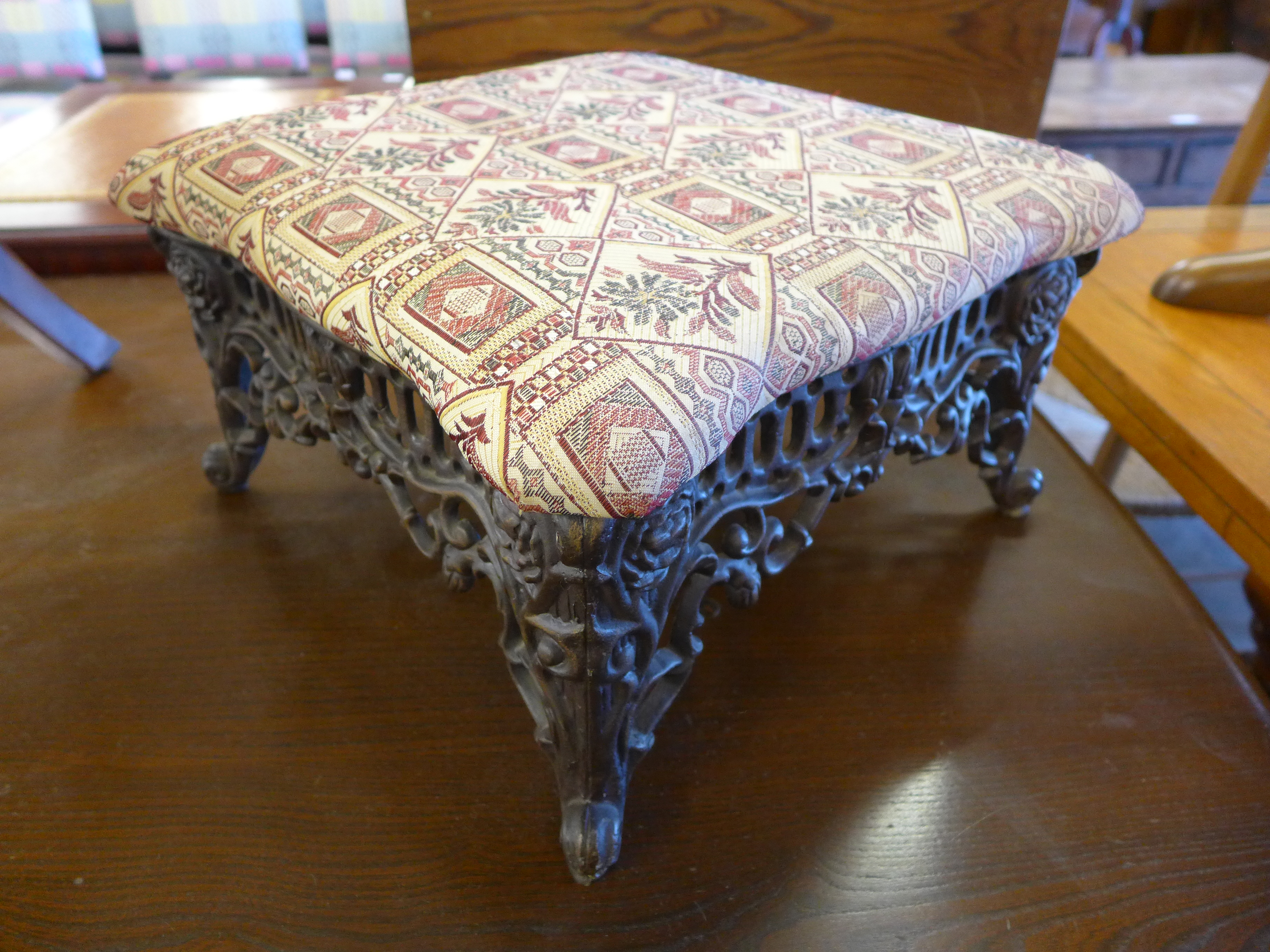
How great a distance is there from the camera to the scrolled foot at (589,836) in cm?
49

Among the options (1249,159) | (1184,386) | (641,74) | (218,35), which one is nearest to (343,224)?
(641,74)

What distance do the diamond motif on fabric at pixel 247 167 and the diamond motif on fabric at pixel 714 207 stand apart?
22 cm

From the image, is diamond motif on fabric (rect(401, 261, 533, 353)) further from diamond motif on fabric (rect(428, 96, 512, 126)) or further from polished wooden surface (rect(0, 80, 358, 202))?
polished wooden surface (rect(0, 80, 358, 202))

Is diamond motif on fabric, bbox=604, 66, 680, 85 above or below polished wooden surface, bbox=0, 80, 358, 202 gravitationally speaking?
above

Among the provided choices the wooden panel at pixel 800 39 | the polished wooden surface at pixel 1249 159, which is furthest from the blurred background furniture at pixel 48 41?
the polished wooden surface at pixel 1249 159

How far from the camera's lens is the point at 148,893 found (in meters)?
0.50

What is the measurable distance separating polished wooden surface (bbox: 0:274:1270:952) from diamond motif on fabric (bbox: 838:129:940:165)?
1.04 feet

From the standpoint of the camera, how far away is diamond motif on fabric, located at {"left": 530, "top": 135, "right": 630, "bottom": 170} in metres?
0.55

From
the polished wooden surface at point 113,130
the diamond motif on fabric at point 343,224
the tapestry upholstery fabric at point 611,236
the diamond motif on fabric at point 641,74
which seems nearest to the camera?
the tapestry upholstery fabric at point 611,236

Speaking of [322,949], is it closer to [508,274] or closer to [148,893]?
[148,893]

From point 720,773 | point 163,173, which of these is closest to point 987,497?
point 720,773

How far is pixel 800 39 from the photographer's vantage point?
1.03 m

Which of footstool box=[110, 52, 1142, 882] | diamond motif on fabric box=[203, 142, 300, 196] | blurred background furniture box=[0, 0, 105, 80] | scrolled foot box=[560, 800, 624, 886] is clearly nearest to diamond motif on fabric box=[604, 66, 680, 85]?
footstool box=[110, 52, 1142, 882]

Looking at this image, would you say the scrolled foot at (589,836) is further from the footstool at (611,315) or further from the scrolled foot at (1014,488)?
the scrolled foot at (1014,488)
